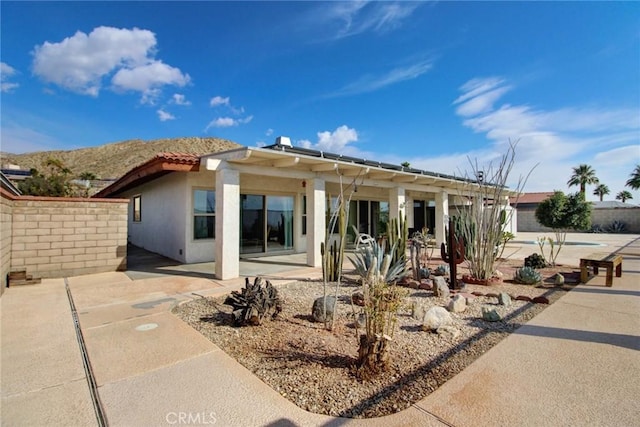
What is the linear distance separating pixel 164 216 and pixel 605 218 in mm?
42578

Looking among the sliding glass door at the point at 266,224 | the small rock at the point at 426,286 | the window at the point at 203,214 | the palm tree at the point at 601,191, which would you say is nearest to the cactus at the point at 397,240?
the small rock at the point at 426,286

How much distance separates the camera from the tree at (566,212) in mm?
15852

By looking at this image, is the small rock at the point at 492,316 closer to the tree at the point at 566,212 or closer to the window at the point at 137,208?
the tree at the point at 566,212

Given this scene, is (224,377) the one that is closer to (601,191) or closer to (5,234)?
(5,234)

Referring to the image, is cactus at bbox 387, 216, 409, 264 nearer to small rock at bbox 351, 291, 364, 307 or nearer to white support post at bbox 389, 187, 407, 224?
small rock at bbox 351, 291, 364, 307

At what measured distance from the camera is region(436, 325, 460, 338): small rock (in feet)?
13.2

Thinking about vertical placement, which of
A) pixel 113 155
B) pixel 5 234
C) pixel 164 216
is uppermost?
pixel 113 155

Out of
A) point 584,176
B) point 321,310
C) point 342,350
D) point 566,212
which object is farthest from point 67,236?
point 584,176

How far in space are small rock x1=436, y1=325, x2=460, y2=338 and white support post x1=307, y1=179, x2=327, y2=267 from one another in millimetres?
5851

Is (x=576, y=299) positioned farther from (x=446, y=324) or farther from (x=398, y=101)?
(x=398, y=101)

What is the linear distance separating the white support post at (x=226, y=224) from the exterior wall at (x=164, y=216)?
112 inches

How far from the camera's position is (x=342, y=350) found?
3.60 m

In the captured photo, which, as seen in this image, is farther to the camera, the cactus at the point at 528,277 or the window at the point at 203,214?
the window at the point at 203,214

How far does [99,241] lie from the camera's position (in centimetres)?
875
